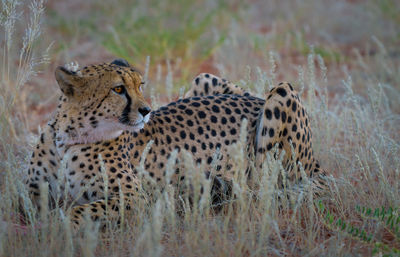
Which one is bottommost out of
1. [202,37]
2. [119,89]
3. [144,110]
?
[144,110]

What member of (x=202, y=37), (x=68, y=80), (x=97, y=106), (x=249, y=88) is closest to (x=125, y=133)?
(x=97, y=106)

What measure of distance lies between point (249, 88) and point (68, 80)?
6.51ft

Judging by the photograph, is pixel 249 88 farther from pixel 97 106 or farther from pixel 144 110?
pixel 97 106

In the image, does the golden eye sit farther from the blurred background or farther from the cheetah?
the blurred background

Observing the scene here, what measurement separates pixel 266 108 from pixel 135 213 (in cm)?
133

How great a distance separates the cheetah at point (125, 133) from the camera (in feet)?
10.9

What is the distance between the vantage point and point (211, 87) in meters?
4.58

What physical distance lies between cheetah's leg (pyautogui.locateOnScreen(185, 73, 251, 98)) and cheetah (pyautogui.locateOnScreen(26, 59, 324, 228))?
493 mm

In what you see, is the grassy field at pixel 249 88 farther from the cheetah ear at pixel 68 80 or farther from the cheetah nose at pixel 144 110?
the cheetah nose at pixel 144 110

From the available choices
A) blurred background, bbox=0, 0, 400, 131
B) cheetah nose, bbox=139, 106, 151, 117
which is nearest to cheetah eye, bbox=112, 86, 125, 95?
cheetah nose, bbox=139, 106, 151, 117

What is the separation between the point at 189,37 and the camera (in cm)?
799

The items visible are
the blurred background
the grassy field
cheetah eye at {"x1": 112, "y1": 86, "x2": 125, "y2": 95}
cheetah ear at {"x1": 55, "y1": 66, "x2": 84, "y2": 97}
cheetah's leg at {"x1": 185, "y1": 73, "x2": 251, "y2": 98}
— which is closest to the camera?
the grassy field

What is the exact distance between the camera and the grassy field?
9.21ft

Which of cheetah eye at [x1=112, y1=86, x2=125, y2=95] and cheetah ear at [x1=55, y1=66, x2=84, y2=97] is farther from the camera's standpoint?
cheetah eye at [x1=112, y1=86, x2=125, y2=95]
